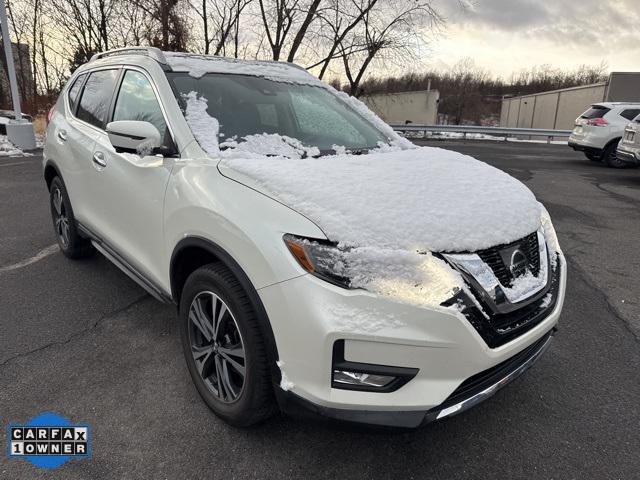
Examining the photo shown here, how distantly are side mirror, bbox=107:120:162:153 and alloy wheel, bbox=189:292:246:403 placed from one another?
85 cm

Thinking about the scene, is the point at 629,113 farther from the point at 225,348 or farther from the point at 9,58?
the point at 9,58

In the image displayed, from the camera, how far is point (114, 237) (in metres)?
3.07

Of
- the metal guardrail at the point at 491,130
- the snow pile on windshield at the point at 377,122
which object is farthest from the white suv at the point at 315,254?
the metal guardrail at the point at 491,130

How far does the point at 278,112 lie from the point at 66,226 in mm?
2526

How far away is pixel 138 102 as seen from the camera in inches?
113

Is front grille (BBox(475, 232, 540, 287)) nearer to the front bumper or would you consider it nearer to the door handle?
the front bumper

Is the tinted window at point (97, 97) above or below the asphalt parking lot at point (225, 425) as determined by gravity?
above

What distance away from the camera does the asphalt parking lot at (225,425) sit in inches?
78.7

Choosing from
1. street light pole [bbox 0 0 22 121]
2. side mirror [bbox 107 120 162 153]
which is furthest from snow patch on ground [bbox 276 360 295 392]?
street light pole [bbox 0 0 22 121]

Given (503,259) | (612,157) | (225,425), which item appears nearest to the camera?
(503,259)

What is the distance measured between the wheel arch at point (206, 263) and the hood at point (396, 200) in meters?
0.34

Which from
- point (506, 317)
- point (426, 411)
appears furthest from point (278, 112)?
point (426, 411)

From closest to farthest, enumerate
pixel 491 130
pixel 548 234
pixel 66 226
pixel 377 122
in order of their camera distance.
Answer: pixel 548 234
pixel 377 122
pixel 66 226
pixel 491 130

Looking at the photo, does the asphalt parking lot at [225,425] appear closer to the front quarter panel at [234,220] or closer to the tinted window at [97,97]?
the front quarter panel at [234,220]
